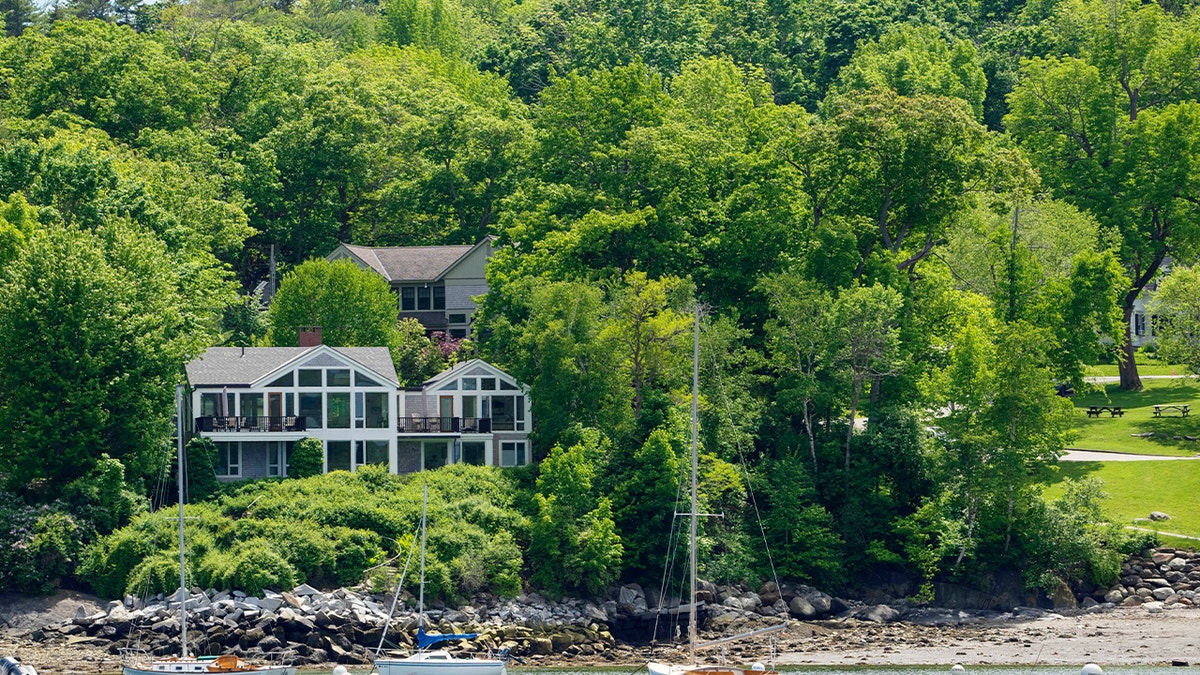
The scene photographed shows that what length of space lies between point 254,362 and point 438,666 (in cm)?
2508

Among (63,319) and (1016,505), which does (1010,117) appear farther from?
(63,319)

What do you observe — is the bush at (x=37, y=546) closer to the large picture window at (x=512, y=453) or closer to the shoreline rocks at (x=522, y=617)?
the shoreline rocks at (x=522, y=617)

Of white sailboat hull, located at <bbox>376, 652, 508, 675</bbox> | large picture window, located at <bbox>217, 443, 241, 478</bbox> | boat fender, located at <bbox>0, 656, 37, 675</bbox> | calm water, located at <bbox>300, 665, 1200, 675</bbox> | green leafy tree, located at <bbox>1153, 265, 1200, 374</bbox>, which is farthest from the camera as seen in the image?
green leafy tree, located at <bbox>1153, 265, 1200, 374</bbox>

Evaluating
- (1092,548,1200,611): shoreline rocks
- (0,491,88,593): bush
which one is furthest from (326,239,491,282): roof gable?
(1092,548,1200,611): shoreline rocks

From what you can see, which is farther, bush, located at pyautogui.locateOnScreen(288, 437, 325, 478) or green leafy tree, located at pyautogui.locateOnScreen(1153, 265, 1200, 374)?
green leafy tree, located at pyautogui.locateOnScreen(1153, 265, 1200, 374)

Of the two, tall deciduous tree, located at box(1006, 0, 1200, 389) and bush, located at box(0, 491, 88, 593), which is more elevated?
tall deciduous tree, located at box(1006, 0, 1200, 389)

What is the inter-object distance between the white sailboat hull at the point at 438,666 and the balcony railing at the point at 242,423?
2083cm

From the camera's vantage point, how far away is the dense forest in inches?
2648

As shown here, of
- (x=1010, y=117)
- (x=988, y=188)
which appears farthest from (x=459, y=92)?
(x=988, y=188)

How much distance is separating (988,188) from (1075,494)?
52.6 ft

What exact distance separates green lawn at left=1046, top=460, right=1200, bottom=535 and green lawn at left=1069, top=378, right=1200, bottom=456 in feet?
5.31

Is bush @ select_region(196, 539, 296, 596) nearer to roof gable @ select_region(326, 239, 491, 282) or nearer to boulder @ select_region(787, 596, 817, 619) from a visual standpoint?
boulder @ select_region(787, 596, 817, 619)

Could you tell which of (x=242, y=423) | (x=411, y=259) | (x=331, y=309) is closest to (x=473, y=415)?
(x=242, y=423)

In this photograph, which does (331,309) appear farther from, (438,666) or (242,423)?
(438,666)
